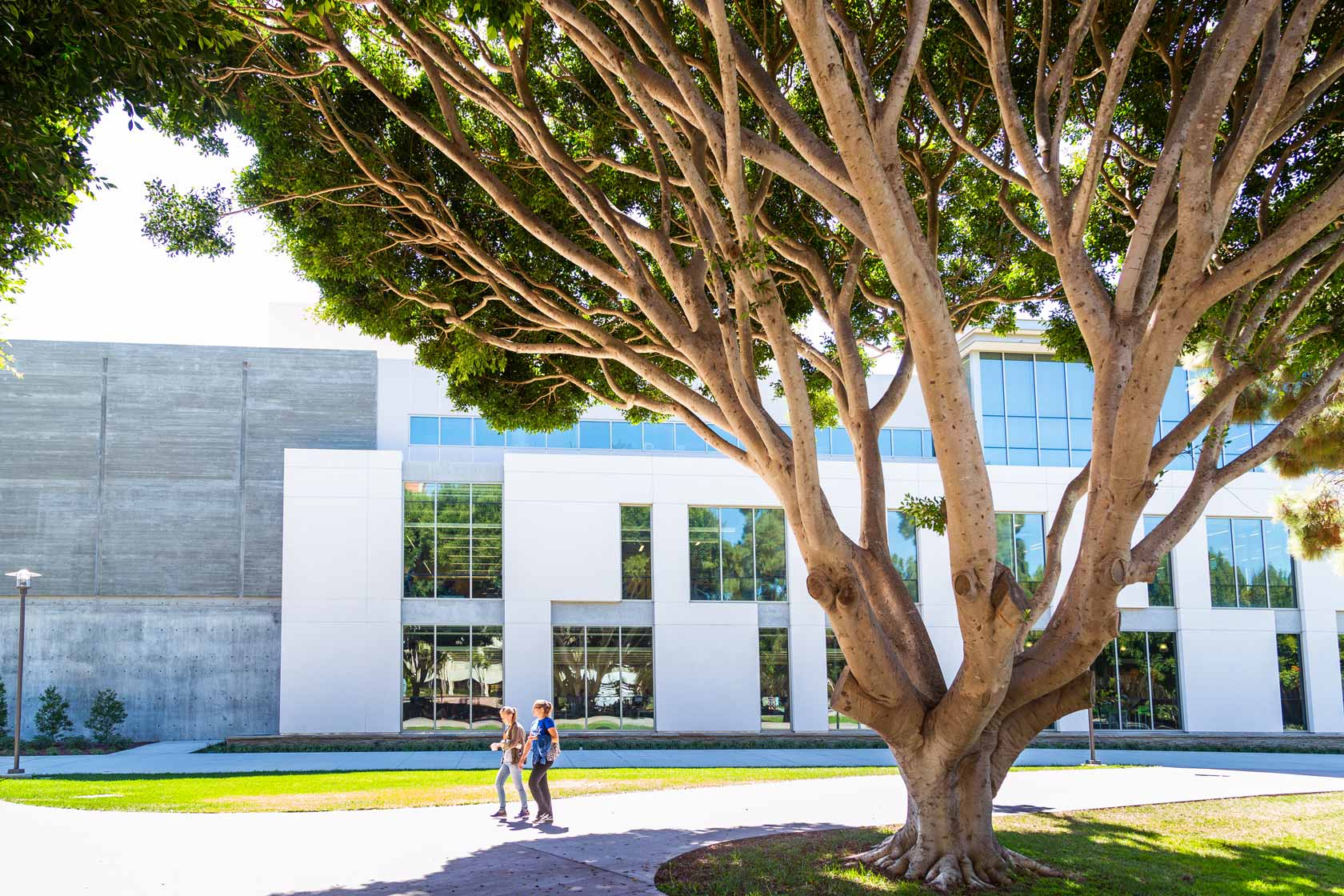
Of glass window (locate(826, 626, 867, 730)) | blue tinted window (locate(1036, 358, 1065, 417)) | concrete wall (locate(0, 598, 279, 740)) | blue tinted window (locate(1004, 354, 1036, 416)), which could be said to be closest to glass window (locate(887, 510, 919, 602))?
glass window (locate(826, 626, 867, 730))

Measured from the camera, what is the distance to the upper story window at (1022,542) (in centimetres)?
3188

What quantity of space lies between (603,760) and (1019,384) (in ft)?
60.7

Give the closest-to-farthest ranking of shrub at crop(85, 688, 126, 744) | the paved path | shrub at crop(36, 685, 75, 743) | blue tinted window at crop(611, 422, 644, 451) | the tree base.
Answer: the tree base
the paved path
shrub at crop(36, 685, 75, 743)
shrub at crop(85, 688, 126, 744)
blue tinted window at crop(611, 422, 644, 451)

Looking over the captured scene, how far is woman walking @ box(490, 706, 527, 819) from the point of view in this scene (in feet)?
41.5

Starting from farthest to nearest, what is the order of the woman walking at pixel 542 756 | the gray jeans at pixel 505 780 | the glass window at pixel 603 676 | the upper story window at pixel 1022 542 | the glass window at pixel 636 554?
the upper story window at pixel 1022 542 < the glass window at pixel 636 554 < the glass window at pixel 603 676 < the gray jeans at pixel 505 780 < the woman walking at pixel 542 756

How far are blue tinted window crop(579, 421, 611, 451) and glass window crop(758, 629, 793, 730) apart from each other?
766 cm

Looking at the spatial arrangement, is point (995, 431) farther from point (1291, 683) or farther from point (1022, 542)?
point (1291, 683)

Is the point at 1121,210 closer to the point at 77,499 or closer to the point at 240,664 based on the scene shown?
the point at 240,664

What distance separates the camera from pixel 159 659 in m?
30.4

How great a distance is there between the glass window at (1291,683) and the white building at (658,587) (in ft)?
0.18

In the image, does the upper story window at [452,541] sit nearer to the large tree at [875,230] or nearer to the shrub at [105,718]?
the shrub at [105,718]

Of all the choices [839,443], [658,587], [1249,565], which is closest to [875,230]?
[658,587]

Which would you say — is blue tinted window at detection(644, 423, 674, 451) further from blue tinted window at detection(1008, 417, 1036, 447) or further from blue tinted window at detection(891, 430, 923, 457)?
blue tinted window at detection(1008, 417, 1036, 447)

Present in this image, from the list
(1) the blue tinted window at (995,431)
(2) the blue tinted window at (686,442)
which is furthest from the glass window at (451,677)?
(1) the blue tinted window at (995,431)
